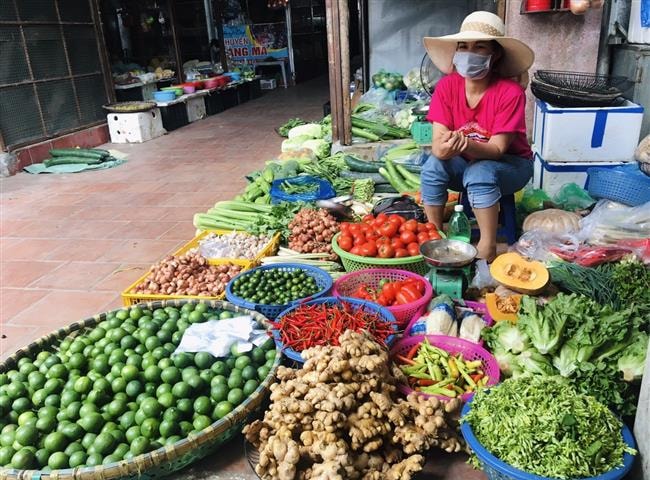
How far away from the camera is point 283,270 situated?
361 centimetres

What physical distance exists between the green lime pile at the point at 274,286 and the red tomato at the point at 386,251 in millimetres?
476

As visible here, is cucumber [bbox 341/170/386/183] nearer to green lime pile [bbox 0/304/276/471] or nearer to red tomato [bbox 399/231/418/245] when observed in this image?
red tomato [bbox 399/231/418/245]

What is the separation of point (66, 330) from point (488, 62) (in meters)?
3.03

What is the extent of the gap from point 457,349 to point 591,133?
294 centimetres

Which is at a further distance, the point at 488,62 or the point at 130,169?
the point at 130,169

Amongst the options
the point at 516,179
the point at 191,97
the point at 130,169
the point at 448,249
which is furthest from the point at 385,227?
the point at 191,97

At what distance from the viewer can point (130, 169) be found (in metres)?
8.05

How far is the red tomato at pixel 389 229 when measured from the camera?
3623 millimetres

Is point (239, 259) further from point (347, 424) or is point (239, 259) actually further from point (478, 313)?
point (347, 424)

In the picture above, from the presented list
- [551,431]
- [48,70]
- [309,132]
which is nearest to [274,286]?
[551,431]

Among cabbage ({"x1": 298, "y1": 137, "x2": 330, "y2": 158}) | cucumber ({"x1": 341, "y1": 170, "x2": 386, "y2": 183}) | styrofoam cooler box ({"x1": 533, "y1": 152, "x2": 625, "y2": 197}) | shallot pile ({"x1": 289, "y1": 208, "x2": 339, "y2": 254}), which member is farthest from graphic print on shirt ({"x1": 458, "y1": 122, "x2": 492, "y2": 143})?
cabbage ({"x1": 298, "y1": 137, "x2": 330, "y2": 158})

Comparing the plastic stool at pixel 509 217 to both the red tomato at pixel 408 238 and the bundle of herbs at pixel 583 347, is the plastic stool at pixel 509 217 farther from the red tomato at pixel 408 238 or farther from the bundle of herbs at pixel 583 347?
the bundle of herbs at pixel 583 347

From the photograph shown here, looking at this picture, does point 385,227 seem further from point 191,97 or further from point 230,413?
point 191,97

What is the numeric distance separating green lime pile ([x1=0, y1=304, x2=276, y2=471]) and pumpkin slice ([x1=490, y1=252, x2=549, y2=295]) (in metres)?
1.39
